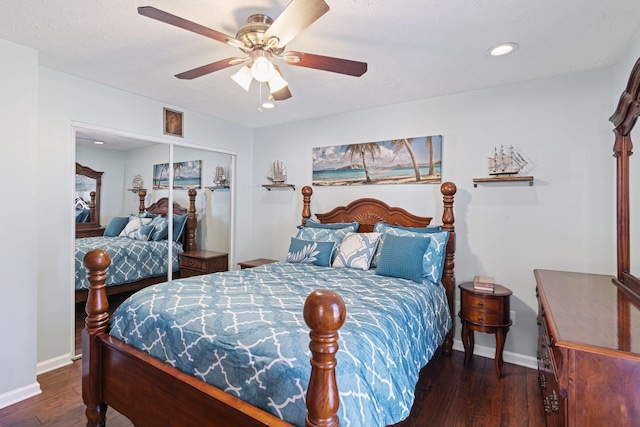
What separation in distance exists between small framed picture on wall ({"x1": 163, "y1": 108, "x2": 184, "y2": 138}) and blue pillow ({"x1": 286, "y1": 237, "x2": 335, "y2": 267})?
1.88m

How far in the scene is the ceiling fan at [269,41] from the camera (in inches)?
56.6

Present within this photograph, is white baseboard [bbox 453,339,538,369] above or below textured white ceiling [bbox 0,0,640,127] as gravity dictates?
below

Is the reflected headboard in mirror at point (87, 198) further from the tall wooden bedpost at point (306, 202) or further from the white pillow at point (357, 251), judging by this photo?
the white pillow at point (357, 251)

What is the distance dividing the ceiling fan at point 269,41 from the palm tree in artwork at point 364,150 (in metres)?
1.66

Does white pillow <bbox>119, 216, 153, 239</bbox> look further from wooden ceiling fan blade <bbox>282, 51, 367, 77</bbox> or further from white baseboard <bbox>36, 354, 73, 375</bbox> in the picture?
wooden ceiling fan blade <bbox>282, 51, 367, 77</bbox>

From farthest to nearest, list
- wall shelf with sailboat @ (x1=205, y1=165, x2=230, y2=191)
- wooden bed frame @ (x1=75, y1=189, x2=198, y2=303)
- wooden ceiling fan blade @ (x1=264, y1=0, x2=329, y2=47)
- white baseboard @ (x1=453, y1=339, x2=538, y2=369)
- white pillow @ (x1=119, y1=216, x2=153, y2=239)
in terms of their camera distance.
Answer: wall shelf with sailboat @ (x1=205, y1=165, x2=230, y2=191) < white pillow @ (x1=119, y1=216, x2=153, y2=239) < wooden bed frame @ (x1=75, y1=189, x2=198, y2=303) < white baseboard @ (x1=453, y1=339, x2=538, y2=369) < wooden ceiling fan blade @ (x1=264, y1=0, x2=329, y2=47)

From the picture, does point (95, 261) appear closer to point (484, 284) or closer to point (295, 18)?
point (295, 18)

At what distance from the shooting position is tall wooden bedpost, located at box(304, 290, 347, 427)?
0.96m

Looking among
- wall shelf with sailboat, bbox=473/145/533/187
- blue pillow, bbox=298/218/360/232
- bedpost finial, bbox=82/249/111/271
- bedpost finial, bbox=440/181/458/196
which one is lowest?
bedpost finial, bbox=82/249/111/271

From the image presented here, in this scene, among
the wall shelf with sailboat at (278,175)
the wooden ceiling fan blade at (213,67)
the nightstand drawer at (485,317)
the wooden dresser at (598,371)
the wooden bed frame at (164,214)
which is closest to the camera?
the wooden dresser at (598,371)

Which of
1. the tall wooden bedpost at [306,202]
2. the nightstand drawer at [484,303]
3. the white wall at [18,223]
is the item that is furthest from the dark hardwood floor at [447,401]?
the tall wooden bedpost at [306,202]

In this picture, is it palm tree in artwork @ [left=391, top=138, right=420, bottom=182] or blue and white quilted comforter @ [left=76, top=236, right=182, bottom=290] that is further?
palm tree in artwork @ [left=391, top=138, right=420, bottom=182]

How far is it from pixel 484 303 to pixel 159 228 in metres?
3.28

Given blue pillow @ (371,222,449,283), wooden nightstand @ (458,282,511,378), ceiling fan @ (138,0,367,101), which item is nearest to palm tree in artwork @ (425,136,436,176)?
blue pillow @ (371,222,449,283)
